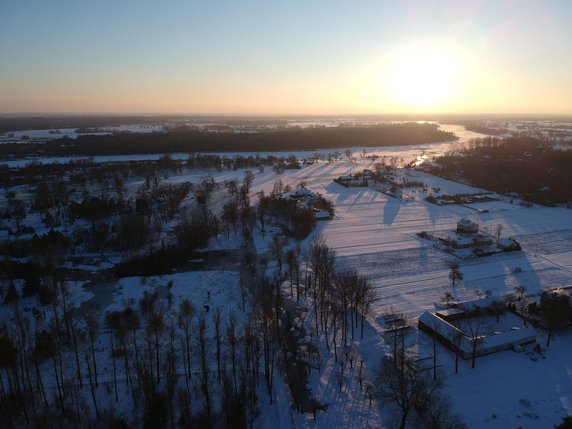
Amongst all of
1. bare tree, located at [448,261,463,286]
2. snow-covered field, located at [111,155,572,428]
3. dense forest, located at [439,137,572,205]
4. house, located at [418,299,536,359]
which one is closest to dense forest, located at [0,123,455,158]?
dense forest, located at [439,137,572,205]

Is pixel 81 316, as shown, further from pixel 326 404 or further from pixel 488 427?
pixel 488 427

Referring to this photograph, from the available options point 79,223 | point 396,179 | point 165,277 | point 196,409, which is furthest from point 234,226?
point 396,179

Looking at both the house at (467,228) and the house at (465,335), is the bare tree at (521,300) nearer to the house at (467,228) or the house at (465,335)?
the house at (465,335)

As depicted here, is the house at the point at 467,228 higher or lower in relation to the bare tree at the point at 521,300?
higher

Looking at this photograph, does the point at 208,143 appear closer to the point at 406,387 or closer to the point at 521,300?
the point at 521,300

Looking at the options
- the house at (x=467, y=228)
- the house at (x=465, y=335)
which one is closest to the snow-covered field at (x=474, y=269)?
the house at (x=465, y=335)

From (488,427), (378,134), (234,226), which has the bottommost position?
(488,427)

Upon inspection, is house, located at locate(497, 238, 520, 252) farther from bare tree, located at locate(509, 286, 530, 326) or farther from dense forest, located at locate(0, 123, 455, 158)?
dense forest, located at locate(0, 123, 455, 158)

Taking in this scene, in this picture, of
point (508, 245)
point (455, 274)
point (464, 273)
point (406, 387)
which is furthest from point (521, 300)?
point (406, 387)
